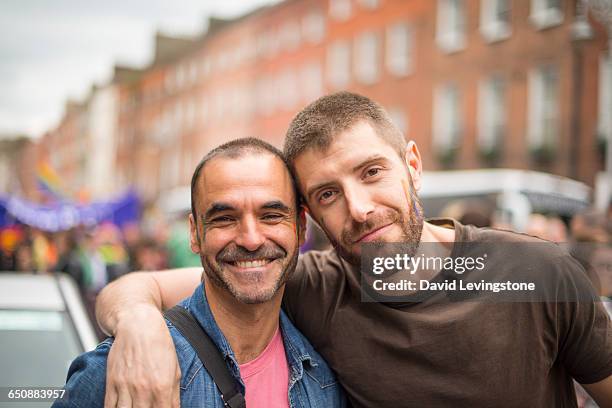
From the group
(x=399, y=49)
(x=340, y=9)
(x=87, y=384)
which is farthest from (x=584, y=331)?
(x=340, y=9)

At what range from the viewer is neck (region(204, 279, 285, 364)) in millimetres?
2369

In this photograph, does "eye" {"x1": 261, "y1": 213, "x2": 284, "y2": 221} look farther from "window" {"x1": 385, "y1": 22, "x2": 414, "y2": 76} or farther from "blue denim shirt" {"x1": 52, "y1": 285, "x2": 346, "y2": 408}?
"window" {"x1": 385, "y1": 22, "x2": 414, "y2": 76}

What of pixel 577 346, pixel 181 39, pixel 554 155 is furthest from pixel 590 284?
pixel 181 39

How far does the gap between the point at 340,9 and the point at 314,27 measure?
224cm

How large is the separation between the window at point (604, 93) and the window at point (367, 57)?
33.0ft

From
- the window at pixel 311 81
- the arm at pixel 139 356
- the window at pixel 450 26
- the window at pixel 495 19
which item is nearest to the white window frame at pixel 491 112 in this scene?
the window at pixel 495 19

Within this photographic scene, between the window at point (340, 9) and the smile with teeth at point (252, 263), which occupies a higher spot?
the window at point (340, 9)

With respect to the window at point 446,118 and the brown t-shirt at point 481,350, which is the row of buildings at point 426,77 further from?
the brown t-shirt at point 481,350

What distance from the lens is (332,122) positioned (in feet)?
8.07

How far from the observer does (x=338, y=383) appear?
2447 mm

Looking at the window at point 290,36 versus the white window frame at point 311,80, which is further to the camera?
the window at point 290,36

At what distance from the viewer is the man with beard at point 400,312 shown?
2.23 metres

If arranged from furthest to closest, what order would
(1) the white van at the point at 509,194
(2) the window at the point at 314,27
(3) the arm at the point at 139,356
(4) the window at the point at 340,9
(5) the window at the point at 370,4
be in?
(2) the window at the point at 314,27, (4) the window at the point at 340,9, (5) the window at the point at 370,4, (1) the white van at the point at 509,194, (3) the arm at the point at 139,356

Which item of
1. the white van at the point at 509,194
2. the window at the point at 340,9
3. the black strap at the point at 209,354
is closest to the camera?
the black strap at the point at 209,354
